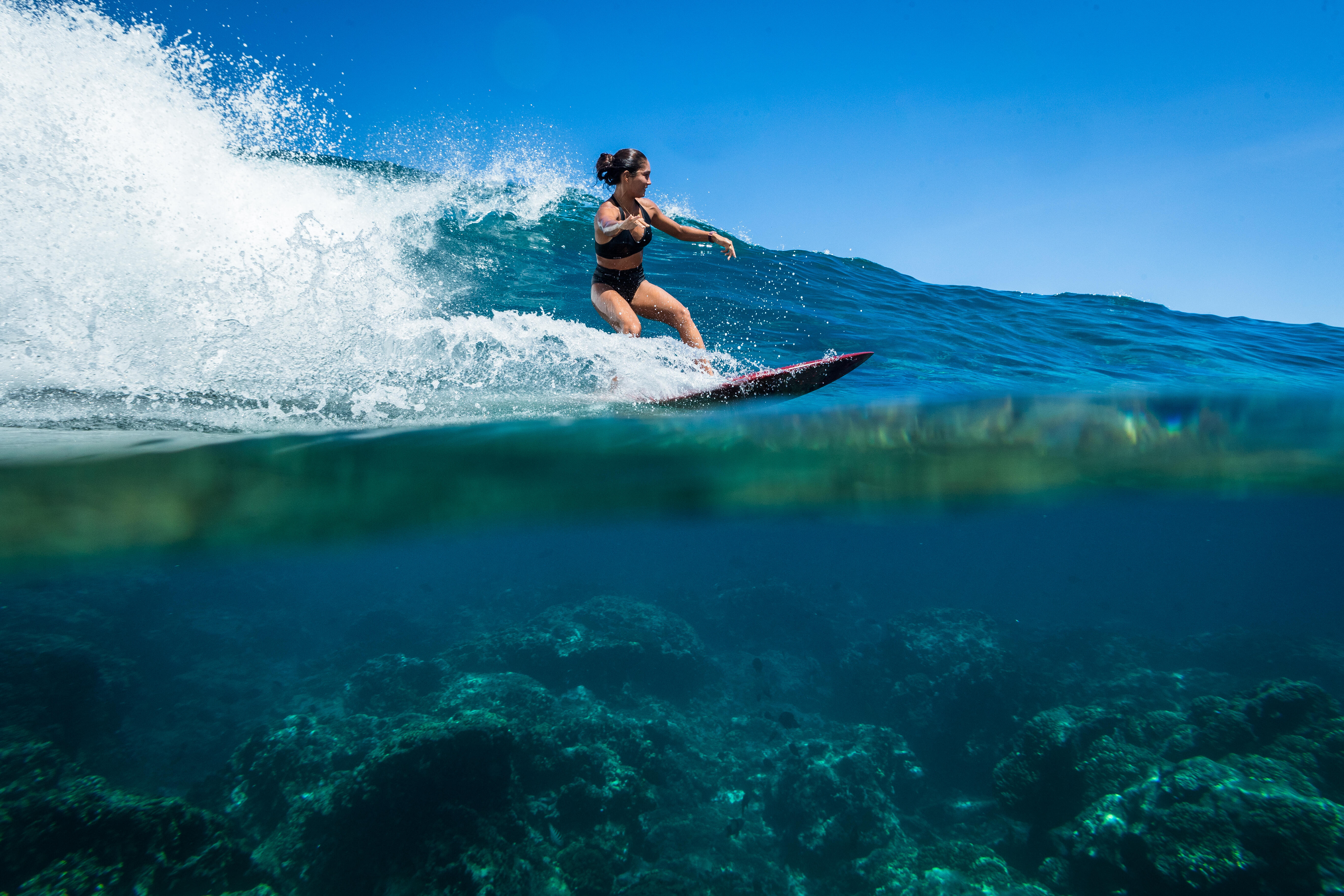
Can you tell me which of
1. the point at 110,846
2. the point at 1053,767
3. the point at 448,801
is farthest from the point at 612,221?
the point at 1053,767

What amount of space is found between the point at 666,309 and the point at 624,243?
0.88 meters

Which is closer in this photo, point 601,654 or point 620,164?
point 620,164

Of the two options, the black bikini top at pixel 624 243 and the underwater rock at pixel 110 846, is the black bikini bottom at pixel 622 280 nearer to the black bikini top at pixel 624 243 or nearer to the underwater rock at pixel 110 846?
the black bikini top at pixel 624 243

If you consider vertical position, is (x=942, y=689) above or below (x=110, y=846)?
below

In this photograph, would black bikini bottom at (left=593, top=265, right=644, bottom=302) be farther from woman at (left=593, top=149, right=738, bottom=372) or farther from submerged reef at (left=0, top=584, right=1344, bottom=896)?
submerged reef at (left=0, top=584, right=1344, bottom=896)

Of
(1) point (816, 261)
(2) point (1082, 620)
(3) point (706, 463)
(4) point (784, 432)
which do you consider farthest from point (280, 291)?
(2) point (1082, 620)

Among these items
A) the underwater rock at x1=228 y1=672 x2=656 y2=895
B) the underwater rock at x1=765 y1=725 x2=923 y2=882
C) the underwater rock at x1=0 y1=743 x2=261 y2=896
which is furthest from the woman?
the underwater rock at x1=765 y1=725 x2=923 y2=882

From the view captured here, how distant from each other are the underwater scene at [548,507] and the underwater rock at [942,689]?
11 cm

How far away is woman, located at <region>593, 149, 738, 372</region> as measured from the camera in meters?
5.53

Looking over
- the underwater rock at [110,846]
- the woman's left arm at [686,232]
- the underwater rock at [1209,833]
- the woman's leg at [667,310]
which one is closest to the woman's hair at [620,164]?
the woman's left arm at [686,232]

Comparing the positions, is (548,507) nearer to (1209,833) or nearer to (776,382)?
(776,382)

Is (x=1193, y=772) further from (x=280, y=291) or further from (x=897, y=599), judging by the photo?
(x=897, y=599)

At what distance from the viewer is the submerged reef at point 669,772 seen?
655 centimetres

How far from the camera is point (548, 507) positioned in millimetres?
10258
